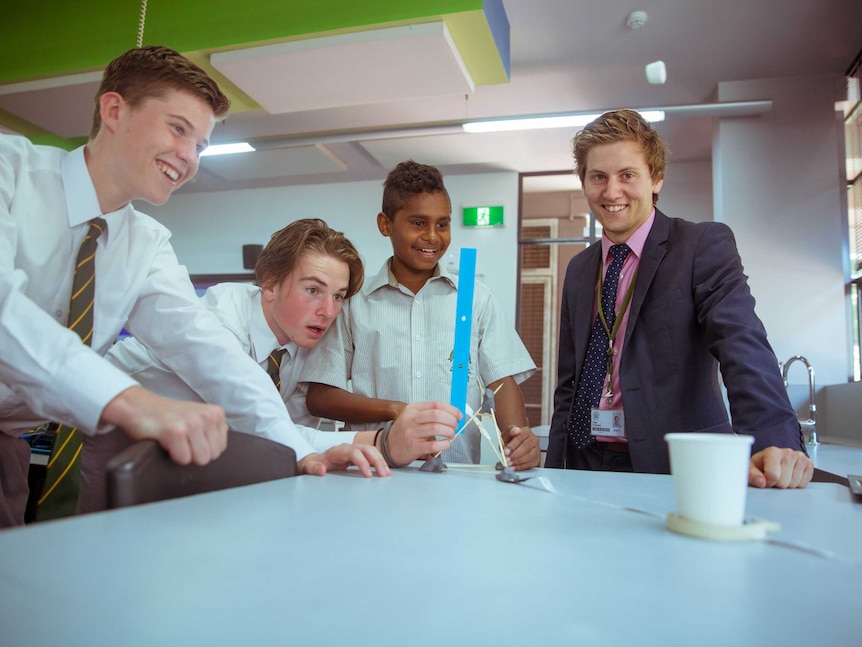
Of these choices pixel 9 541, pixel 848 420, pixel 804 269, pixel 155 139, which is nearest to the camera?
pixel 9 541

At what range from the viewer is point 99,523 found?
24.2 inches

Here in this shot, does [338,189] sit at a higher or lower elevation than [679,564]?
higher

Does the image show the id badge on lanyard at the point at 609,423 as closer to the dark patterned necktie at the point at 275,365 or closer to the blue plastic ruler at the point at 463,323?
the blue plastic ruler at the point at 463,323

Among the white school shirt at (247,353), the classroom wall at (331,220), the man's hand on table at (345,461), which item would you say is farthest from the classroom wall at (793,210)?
the man's hand on table at (345,461)

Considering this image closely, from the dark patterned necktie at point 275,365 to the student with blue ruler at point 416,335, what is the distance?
0.08m

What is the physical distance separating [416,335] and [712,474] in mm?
1479

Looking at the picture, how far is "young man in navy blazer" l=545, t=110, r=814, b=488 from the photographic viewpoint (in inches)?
54.9

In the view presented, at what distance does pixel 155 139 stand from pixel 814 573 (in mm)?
1511

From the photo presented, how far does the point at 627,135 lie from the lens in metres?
1.81

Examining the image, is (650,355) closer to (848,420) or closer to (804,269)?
(848,420)

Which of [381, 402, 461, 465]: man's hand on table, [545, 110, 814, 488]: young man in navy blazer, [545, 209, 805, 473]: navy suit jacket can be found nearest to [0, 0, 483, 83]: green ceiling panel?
[545, 110, 814, 488]: young man in navy blazer

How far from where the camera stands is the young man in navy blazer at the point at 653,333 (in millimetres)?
1395

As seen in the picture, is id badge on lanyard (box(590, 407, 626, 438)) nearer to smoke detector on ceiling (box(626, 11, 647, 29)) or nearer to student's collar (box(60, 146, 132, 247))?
student's collar (box(60, 146, 132, 247))

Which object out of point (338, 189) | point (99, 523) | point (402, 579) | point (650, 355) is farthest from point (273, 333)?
point (338, 189)
